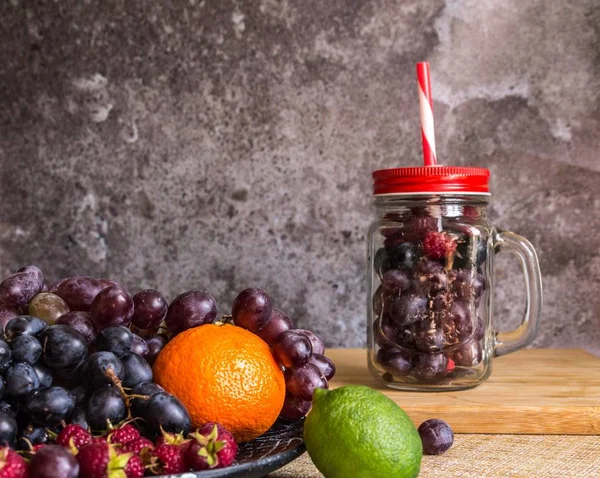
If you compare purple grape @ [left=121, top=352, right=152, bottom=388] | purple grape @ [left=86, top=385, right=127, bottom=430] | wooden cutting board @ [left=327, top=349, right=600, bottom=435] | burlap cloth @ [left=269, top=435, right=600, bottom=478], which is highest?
purple grape @ [left=121, top=352, right=152, bottom=388]

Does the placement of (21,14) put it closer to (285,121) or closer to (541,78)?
(285,121)

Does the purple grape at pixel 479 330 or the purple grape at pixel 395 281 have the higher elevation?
the purple grape at pixel 395 281

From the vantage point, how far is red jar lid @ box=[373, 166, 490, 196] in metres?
1.07

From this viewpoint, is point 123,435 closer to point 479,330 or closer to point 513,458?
point 513,458

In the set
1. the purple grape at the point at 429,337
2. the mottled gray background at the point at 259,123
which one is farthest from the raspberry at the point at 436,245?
the mottled gray background at the point at 259,123

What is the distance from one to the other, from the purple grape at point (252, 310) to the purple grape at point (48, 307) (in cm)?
21

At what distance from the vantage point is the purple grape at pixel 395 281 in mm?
1070

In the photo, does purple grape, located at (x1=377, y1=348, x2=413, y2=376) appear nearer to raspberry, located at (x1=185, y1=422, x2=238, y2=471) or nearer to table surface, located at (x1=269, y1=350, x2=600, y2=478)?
table surface, located at (x1=269, y1=350, x2=600, y2=478)

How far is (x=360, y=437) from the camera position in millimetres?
726

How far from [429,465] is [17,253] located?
0.99 metres

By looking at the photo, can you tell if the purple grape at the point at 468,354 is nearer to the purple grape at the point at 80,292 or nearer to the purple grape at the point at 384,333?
the purple grape at the point at 384,333

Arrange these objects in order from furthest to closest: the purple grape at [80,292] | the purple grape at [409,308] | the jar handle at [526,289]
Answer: the jar handle at [526,289] < the purple grape at [409,308] < the purple grape at [80,292]

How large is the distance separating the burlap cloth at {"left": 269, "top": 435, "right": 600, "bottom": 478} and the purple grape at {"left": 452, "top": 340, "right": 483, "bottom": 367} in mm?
140

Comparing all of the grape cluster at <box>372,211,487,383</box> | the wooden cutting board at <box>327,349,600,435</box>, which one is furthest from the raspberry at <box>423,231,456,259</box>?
the wooden cutting board at <box>327,349,600,435</box>
